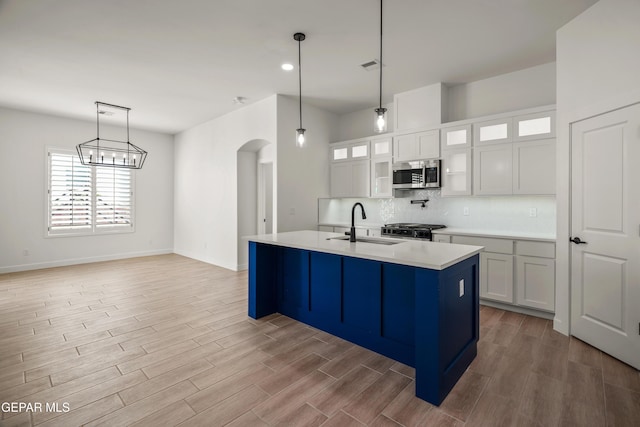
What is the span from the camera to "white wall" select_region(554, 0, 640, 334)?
252 centimetres

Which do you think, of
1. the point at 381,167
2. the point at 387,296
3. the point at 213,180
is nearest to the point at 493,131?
the point at 381,167

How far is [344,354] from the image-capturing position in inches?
107

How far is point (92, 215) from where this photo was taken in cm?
676

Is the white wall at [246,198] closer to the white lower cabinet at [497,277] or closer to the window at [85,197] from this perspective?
the window at [85,197]

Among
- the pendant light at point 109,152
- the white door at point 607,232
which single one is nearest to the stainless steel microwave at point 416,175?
the white door at point 607,232

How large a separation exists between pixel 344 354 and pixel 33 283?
551 centimetres

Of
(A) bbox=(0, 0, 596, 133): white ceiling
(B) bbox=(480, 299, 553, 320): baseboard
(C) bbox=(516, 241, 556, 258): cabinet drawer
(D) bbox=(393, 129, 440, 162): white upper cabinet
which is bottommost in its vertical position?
(B) bbox=(480, 299, 553, 320): baseboard

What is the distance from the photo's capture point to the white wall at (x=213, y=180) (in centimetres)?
565

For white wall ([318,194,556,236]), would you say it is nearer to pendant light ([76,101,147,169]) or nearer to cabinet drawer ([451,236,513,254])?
cabinet drawer ([451,236,513,254])

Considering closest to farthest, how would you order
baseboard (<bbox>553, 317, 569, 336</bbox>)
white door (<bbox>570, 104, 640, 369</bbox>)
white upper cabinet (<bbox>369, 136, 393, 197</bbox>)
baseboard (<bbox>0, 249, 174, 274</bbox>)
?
white door (<bbox>570, 104, 640, 369</bbox>)
baseboard (<bbox>553, 317, 569, 336</bbox>)
white upper cabinet (<bbox>369, 136, 393, 197</bbox>)
baseboard (<bbox>0, 249, 174, 274</bbox>)

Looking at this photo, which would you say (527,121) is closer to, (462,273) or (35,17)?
(462,273)

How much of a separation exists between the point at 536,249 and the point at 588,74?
1.83 m

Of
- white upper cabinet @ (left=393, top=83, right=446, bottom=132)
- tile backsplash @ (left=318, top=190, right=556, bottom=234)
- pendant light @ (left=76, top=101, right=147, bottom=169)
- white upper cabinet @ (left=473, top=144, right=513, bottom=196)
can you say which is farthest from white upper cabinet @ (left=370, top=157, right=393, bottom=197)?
pendant light @ (left=76, top=101, right=147, bottom=169)

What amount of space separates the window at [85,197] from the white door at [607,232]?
324 inches
